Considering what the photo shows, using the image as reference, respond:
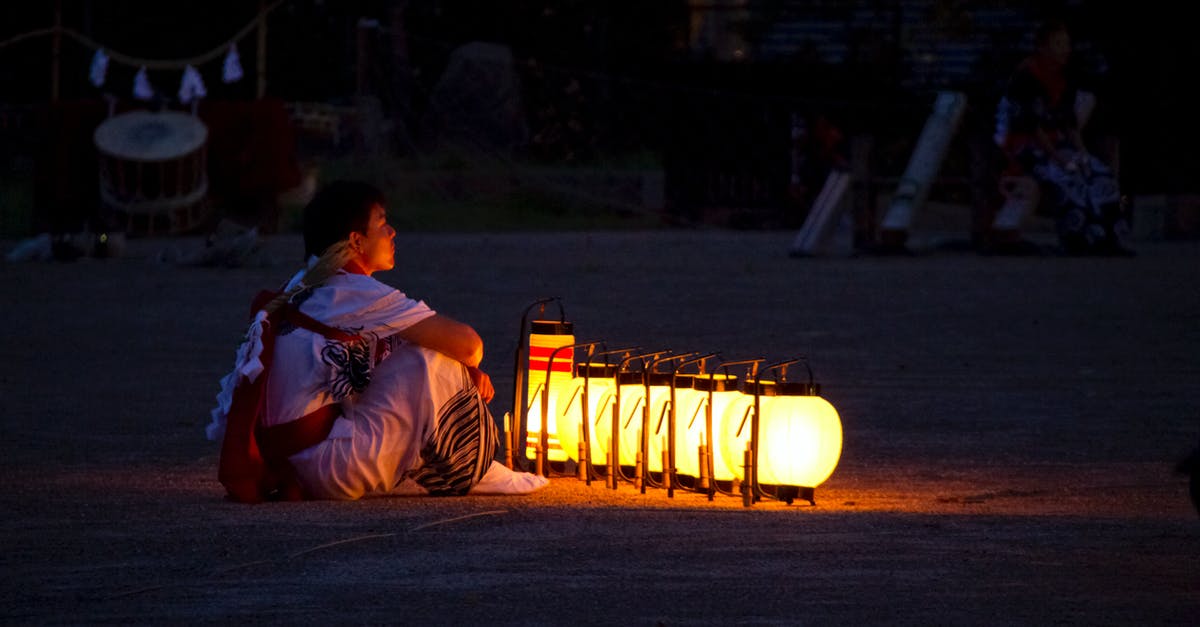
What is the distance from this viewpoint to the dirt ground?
3.90 meters

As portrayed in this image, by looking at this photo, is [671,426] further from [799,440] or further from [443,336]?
[443,336]

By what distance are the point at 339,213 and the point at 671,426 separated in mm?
1091

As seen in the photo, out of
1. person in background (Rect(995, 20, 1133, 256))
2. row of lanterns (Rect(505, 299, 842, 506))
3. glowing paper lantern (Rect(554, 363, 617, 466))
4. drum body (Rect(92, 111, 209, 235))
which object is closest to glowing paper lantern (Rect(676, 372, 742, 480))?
row of lanterns (Rect(505, 299, 842, 506))

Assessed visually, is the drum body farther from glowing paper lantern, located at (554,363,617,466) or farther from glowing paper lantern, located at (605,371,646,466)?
glowing paper lantern, located at (605,371,646,466)

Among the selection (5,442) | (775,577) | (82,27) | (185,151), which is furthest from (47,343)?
(82,27)

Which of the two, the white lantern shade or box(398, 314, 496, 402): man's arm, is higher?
box(398, 314, 496, 402): man's arm

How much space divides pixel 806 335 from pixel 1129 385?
Answer: 237cm

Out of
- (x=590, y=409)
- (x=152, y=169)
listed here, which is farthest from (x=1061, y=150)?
(x=590, y=409)

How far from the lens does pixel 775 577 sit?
13.5ft

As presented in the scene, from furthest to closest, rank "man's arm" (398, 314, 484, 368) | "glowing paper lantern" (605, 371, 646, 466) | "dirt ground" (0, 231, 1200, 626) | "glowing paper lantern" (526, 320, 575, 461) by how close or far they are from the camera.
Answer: "glowing paper lantern" (526, 320, 575, 461) < "glowing paper lantern" (605, 371, 646, 466) < "man's arm" (398, 314, 484, 368) < "dirt ground" (0, 231, 1200, 626)

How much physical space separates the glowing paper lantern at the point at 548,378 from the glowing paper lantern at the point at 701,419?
1.35 ft

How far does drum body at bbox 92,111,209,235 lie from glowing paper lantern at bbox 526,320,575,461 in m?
15.3

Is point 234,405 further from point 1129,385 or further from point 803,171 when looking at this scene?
point 803,171

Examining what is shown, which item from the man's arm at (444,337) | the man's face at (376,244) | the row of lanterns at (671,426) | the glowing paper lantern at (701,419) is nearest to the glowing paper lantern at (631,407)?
the row of lanterns at (671,426)
